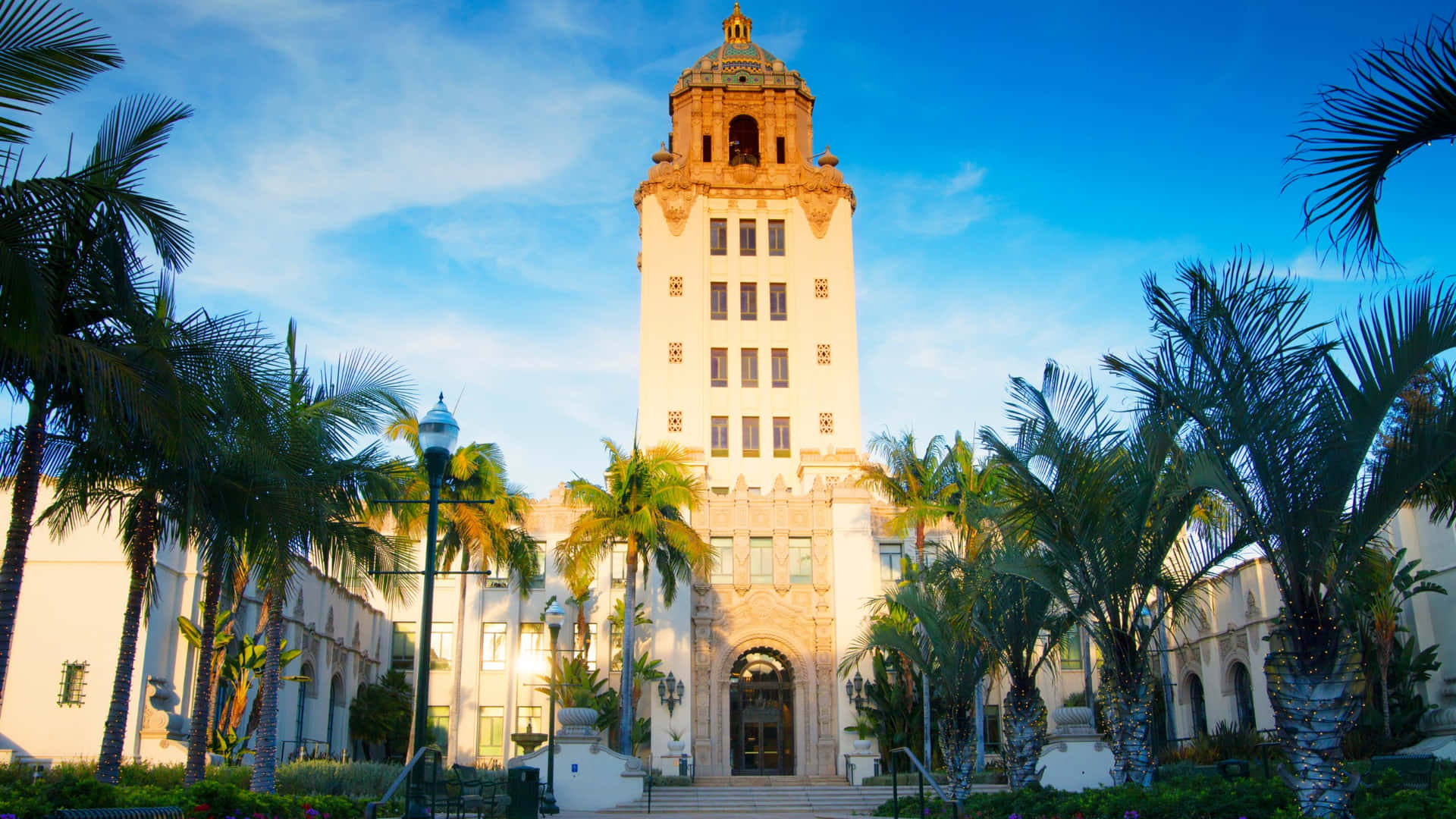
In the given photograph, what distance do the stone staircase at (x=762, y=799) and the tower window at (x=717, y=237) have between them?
24142 millimetres

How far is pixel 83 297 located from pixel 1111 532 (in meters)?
12.0

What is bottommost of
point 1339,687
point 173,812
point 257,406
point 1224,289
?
point 173,812

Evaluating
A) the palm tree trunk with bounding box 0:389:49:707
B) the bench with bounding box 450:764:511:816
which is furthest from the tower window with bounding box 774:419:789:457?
the palm tree trunk with bounding box 0:389:49:707

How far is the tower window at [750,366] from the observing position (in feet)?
160

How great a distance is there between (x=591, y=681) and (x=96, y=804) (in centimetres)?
2594

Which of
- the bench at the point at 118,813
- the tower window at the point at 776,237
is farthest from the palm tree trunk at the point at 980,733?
the bench at the point at 118,813

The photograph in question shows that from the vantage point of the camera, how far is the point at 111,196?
36.3 feet

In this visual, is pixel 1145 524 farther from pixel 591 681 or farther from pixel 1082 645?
pixel 591 681

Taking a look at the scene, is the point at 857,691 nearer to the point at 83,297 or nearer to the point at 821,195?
the point at 821,195

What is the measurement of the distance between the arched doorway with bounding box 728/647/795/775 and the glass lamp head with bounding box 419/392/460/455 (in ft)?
93.3

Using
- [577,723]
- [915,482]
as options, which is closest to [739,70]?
[915,482]

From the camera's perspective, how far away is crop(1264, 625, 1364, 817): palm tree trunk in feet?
34.4

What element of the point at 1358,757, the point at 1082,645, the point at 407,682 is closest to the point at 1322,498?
the point at 1358,757

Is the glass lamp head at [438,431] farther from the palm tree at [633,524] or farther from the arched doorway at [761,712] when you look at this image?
the arched doorway at [761,712]
